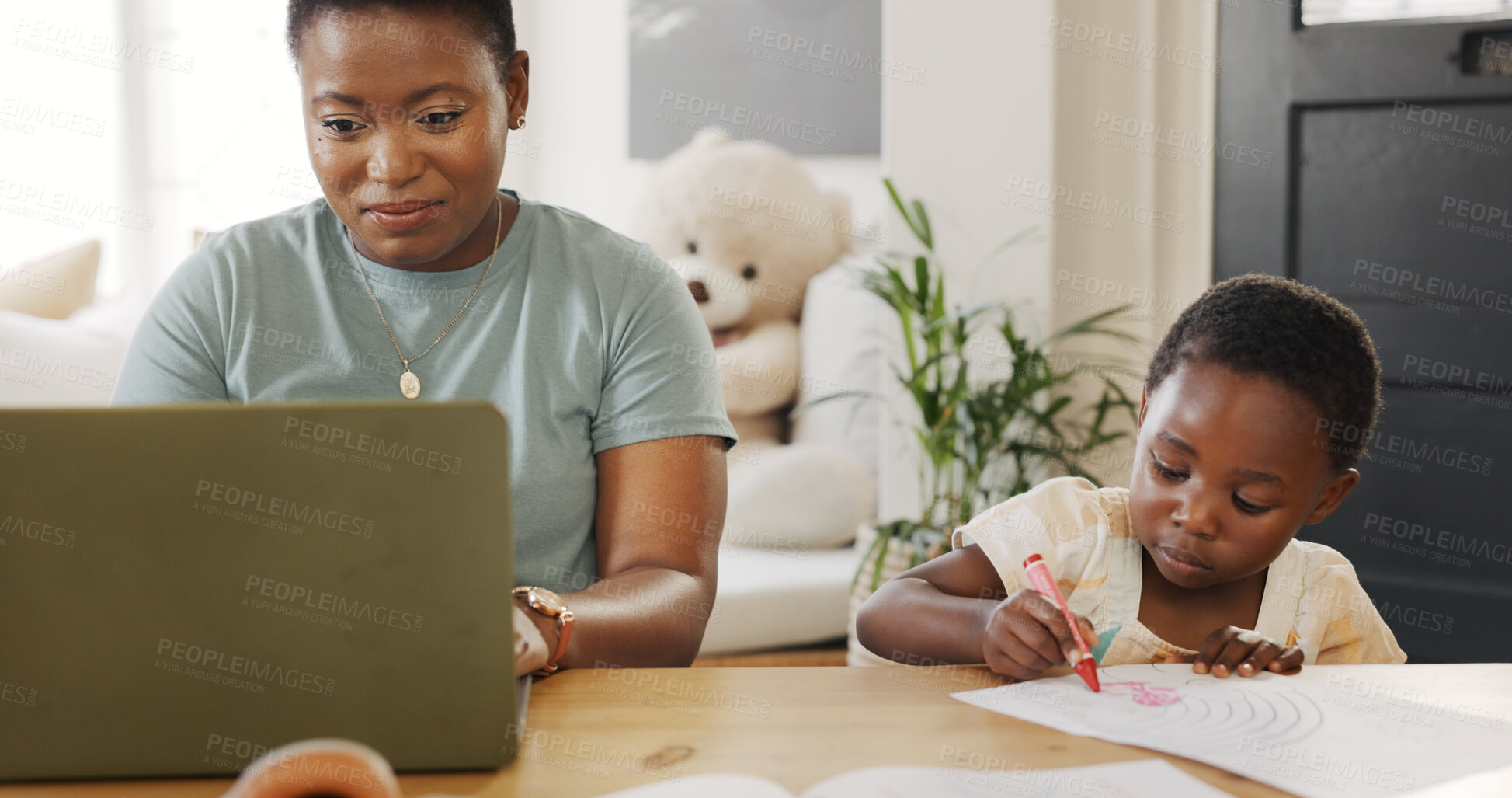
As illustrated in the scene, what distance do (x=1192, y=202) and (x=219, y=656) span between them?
2.13 m

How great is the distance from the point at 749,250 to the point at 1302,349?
1.74 meters

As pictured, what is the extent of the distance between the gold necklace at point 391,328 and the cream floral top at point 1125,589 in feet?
1.68

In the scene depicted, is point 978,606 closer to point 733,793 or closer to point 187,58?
point 733,793

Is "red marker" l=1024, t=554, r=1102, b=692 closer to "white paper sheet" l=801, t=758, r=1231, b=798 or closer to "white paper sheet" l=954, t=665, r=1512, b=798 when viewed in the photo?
"white paper sheet" l=954, t=665, r=1512, b=798

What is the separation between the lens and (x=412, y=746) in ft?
1.99

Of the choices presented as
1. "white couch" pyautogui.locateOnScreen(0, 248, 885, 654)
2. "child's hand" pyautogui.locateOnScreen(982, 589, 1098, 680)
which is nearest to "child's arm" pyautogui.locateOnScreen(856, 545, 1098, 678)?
"child's hand" pyautogui.locateOnScreen(982, 589, 1098, 680)

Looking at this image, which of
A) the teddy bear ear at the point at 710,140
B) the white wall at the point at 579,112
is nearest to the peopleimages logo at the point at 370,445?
the teddy bear ear at the point at 710,140

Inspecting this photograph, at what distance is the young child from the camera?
93 cm

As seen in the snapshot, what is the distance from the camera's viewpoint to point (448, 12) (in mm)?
989

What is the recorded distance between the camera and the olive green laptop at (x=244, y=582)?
21.8 inches

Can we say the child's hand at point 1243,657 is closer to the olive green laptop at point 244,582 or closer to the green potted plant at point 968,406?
the olive green laptop at point 244,582

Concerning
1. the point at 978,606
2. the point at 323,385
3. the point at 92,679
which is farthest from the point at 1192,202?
the point at 92,679

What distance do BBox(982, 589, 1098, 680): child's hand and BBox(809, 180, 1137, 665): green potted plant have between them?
1.23 meters

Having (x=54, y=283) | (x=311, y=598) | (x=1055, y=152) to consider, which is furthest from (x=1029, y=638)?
(x=54, y=283)
